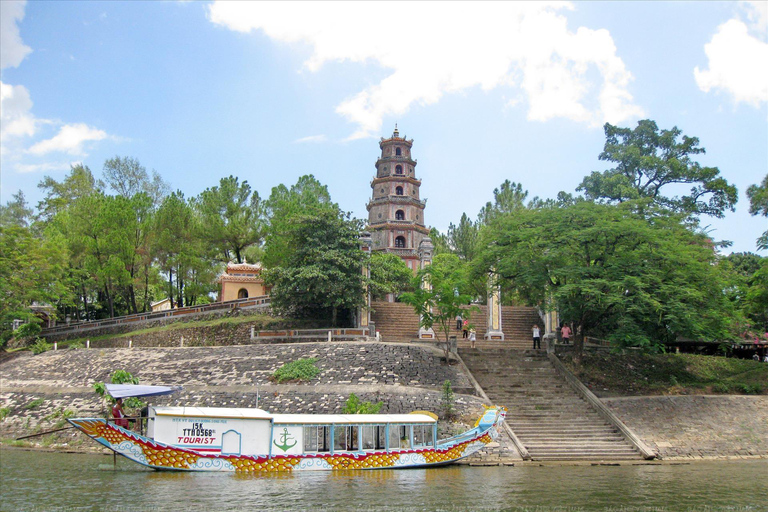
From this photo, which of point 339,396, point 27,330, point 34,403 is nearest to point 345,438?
point 339,396

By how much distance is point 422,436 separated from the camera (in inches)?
738

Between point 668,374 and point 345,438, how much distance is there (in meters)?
16.6

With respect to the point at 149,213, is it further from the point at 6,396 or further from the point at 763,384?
the point at 763,384

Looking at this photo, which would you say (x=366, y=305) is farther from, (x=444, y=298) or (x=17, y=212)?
(x=17, y=212)

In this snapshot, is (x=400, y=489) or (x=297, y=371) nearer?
(x=400, y=489)

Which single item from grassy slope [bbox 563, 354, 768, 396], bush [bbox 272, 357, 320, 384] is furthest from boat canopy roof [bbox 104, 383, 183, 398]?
Result: grassy slope [bbox 563, 354, 768, 396]

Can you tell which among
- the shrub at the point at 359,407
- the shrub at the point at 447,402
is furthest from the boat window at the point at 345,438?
the shrub at the point at 447,402

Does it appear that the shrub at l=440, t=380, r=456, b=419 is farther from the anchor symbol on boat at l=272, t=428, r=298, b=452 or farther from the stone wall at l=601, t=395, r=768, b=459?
the anchor symbol on boat at l=272, t=428, r=298, b=452

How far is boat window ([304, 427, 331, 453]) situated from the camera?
57.3 feet

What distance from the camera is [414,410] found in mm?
21469

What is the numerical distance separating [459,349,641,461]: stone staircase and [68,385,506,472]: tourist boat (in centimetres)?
529

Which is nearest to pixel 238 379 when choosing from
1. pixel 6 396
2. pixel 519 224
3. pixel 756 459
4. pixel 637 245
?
pixel 6 396

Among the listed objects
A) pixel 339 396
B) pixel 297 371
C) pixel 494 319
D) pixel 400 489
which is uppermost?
pixel 494 319

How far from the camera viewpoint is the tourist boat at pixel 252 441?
16953 mm
